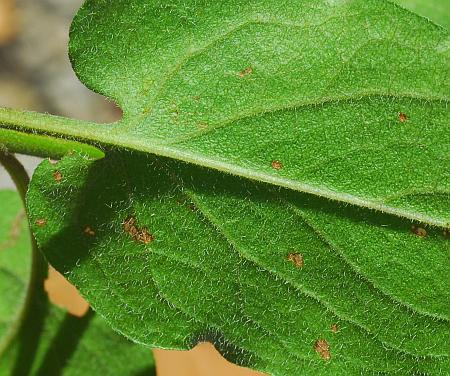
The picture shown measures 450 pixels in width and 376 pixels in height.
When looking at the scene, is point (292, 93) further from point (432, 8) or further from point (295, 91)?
point (432, 8)

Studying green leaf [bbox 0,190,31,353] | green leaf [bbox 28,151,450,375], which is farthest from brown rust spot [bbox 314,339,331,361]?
green leaf [bbox 0,190,31,353]

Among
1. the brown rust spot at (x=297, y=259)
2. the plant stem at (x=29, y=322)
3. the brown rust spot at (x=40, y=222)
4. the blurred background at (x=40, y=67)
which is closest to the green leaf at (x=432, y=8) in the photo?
the brown rust spot at (x=297, y=259)

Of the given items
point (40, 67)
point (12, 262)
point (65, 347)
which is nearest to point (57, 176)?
point (65, 347)

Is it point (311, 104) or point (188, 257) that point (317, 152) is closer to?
point (311, 104)

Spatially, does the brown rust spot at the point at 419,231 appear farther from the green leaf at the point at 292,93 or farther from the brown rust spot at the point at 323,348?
the brown rust spot at the point at 323,348

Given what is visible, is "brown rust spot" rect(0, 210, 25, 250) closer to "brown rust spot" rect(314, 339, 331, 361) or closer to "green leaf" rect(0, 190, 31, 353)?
"green leaf" rect(0, 190, 31, 353)

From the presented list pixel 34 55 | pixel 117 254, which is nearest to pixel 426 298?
pixel 117 254
